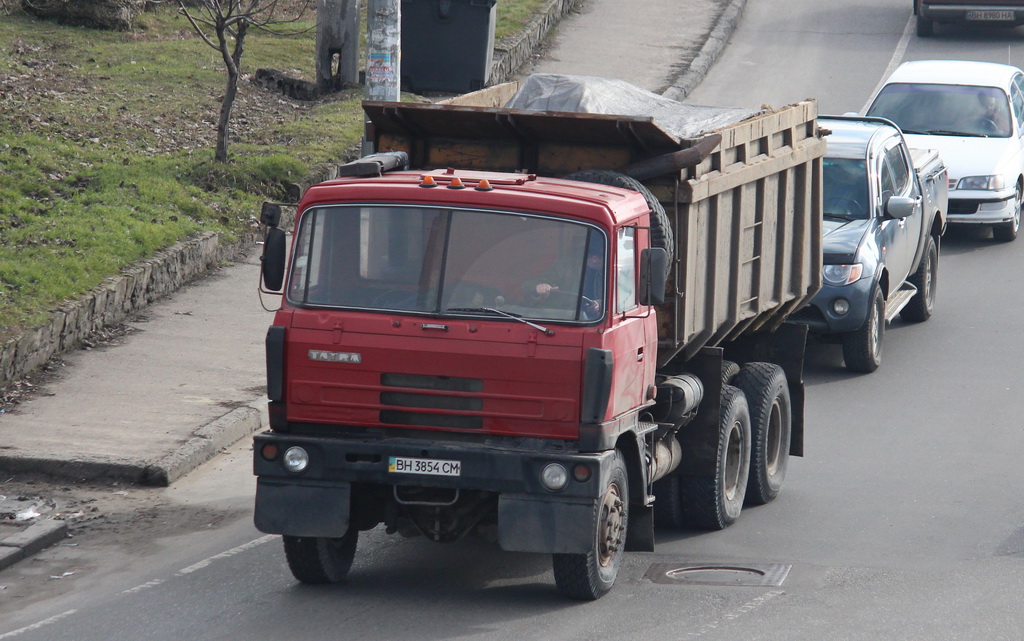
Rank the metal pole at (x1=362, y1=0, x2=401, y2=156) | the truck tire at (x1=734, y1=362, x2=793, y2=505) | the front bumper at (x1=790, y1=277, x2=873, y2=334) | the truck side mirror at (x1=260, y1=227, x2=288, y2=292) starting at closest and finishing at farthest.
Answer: the truck side mirror at (x1=260, y1=227, x2=288, y2=292), the truck tire at (x1=734, y1=362, x2=793, y2=505), the front bumper at (x1=790, y1=277, x2=873, y2=334), the metal pole at (x1=362, y1=0, x2=401, y2=156)

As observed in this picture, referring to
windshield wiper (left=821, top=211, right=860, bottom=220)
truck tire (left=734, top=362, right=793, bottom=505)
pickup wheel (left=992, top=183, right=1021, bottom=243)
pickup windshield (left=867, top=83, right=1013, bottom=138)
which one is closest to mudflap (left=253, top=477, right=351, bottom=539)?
truck tire (left=734, top=362, right=793, bottom=505)

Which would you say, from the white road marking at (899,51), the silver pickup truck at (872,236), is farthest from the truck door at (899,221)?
the white road marking at (899,51)

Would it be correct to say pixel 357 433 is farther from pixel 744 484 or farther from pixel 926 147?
pixel 926 147

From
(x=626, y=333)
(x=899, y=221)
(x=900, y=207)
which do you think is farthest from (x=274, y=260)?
(x=899, y=221)

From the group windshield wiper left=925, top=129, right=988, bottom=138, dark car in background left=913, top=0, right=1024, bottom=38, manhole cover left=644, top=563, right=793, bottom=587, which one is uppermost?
dark car in background left=913, top=0, right=1024, bottom=38

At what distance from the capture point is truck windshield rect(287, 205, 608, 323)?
23.2 feet

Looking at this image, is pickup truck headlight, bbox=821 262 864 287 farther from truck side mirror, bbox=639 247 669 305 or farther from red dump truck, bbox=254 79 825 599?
truck side mirror, bbox=639 247 669 305

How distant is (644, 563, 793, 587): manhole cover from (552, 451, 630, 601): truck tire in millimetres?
546

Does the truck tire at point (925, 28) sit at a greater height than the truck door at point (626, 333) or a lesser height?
greater

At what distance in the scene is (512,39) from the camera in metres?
24.2

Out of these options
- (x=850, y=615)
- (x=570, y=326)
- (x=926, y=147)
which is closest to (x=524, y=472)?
(x=570, y=326)

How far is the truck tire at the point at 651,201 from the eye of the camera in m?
7.76

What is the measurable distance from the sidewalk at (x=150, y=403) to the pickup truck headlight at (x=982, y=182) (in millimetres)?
8499

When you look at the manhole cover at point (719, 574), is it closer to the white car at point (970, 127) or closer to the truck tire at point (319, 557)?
the truck tire at point (319, 557)
